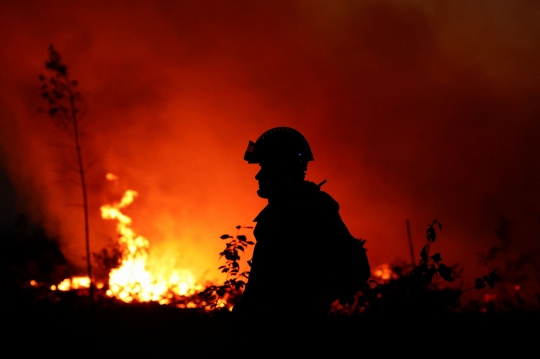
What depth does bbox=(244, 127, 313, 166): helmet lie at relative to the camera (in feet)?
9.36

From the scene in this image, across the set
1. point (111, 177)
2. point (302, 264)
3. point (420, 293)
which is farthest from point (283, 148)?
point (111, 177)

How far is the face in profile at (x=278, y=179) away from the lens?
2.81m

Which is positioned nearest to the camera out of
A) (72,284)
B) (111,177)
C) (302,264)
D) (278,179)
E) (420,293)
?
(302,264)

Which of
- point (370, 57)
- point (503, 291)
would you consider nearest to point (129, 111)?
point (370, 57)

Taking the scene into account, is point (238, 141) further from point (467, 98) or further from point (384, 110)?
point (467, 98)

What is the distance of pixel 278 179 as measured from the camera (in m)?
2.84

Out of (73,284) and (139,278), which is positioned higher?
(139,278)

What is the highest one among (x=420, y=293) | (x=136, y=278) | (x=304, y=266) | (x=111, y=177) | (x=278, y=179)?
(x=111, y=177)

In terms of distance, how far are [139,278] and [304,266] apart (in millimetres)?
11840

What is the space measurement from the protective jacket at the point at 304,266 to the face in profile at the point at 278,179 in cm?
19

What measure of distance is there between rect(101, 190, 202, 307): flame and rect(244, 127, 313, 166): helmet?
979 centimetres

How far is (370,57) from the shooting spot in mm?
18672

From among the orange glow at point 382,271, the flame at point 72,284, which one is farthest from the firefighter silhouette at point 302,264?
the orange glow at point 382,271

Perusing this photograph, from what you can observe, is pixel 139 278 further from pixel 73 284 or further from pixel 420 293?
pixel 420 293
